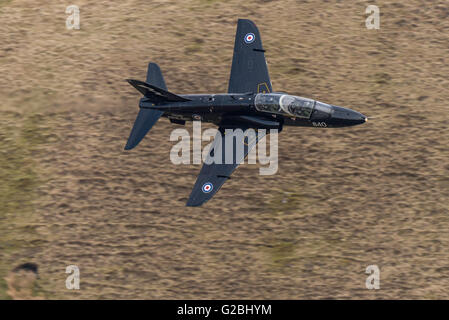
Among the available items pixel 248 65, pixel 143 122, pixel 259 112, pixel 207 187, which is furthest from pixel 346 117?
pixel 143 122

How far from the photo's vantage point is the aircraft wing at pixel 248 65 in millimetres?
23905

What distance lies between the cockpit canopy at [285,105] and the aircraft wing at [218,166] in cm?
115

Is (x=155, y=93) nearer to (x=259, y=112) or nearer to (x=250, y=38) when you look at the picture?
(x=259, y=112)

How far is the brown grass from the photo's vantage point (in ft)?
78.2

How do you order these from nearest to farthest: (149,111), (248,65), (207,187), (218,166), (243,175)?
(207,187) → (218,166) → (149,111) → (248,65) → (243,175)

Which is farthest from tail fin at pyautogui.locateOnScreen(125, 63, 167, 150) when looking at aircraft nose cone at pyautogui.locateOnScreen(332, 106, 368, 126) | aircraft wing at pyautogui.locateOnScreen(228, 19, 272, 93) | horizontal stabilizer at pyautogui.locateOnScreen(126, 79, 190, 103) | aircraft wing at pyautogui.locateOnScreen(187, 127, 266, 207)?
aircraft nose cone at pyautogui.locateOnScreen(332, 106, 368, 126)

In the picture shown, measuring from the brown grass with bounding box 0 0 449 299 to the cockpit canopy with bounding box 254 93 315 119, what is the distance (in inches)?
91.7

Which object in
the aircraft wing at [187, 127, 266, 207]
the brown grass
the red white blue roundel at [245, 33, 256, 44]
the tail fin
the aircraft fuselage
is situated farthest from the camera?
the red white blue roundel at [245, 33, 256, 44]

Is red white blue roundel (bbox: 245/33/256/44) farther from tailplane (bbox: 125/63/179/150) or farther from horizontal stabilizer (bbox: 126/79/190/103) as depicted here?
tailplane (bbox: 125/63/179/150)

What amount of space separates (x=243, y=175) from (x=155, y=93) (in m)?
5.26

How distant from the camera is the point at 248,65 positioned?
952 inches

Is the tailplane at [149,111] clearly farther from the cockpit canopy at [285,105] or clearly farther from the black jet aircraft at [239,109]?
the cockpit canopy at [285,105]

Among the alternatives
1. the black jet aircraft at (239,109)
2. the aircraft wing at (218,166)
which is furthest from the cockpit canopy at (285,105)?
the aircraft wing at (218,166)

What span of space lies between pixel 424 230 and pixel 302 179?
5625 millimetres
